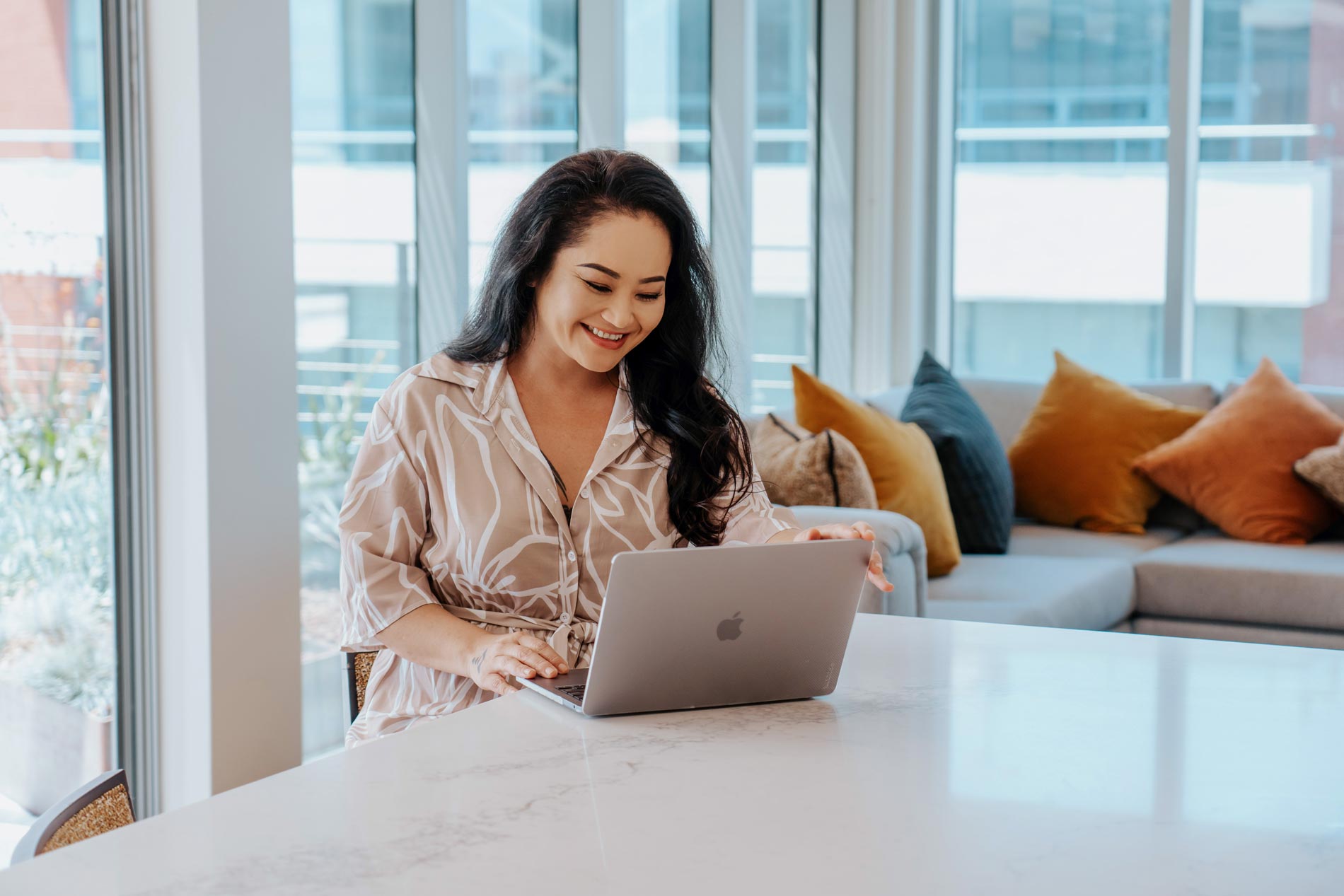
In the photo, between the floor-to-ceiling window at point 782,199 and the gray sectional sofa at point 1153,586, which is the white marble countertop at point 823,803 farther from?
the floor-to-ceiling window at point 782,199

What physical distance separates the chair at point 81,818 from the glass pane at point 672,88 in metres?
2.66

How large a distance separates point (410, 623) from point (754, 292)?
295 cm

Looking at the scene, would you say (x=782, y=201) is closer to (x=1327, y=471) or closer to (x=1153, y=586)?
(x=1153, y=586)

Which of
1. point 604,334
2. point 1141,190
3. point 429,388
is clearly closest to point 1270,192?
point 1141,190

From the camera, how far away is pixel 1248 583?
10.9 feet

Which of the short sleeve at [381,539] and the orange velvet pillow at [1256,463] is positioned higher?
the short sleeve at [381,539]

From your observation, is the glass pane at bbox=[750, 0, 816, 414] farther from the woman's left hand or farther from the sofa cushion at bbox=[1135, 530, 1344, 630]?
the woman's left hand

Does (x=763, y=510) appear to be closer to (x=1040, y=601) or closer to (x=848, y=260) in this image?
(x=1040, y=601)

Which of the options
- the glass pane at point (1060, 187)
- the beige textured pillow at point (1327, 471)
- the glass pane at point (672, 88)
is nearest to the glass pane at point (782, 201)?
the glass pane at point (672, 88)

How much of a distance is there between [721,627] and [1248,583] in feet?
8.51

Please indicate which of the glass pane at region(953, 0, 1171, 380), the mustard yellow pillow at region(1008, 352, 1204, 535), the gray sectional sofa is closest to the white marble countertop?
the gray sectional sofa

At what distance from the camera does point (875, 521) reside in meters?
2.71

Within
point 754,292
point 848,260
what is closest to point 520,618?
point 754,292

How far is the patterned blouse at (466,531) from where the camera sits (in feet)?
5.15
